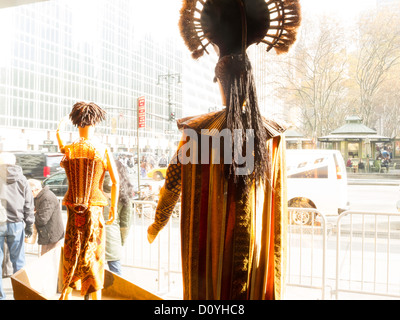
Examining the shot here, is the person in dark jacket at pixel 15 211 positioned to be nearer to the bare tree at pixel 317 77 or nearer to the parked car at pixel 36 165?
the parked car at pixel 36 165

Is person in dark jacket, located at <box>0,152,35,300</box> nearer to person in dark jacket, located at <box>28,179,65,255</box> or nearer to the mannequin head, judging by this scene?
person in dark jacket, located at <box>28,179,65,255</box>

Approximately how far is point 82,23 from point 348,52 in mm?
2316

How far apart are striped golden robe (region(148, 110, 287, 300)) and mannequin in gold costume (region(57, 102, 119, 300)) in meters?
0.75

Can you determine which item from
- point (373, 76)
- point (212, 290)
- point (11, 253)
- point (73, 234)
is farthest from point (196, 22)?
point (11, 253)

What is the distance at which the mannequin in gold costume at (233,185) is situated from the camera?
1423 millimetres

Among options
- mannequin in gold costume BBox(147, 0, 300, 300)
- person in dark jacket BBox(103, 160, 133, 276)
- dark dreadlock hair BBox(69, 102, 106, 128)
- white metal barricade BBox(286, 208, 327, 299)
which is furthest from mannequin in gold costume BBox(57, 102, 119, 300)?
white metal barricade BBox(286, 208, 327, 299)

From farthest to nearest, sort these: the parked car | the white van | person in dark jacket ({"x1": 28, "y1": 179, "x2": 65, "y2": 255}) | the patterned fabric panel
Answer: the parked car, person in dark jacket ({"x1": 28, "y1": 179, "x2": 65, "y2": 255}), the white van, the patterned fabric panel

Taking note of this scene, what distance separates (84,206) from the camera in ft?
6.73

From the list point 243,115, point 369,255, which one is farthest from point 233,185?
point 369,255

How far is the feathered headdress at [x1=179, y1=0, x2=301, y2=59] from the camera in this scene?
148cm

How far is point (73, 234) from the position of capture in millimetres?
2076

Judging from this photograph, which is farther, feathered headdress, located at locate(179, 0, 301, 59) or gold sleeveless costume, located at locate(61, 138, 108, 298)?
gold sleeveless costume, located at locate(61, 138, 108, 298)
